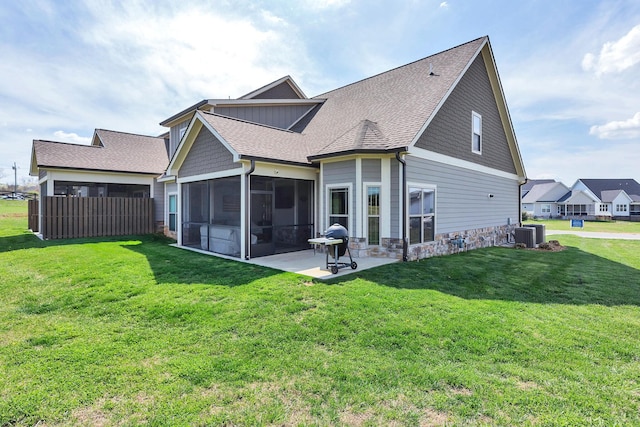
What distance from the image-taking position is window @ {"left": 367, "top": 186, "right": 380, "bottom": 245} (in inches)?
355

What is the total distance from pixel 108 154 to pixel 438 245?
17.1 metres

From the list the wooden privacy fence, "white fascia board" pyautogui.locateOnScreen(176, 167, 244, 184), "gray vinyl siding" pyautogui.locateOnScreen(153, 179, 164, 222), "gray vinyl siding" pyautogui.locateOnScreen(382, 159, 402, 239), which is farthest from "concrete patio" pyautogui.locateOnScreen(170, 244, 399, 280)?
"gray vinyl siding" pyautogui.locateOnScreen(153, 179, 164, 222)

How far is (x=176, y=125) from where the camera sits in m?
15.9

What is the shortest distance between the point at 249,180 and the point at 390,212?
4162 millimetres

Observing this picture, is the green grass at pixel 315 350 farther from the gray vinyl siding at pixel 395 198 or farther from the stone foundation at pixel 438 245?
the gray vinyl siding at pixel 395 198

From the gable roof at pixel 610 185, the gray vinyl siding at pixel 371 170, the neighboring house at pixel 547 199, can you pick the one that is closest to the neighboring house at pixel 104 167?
the gray vinyl siding at pixel 371 170

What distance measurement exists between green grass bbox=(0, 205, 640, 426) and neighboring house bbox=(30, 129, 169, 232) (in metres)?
9.55

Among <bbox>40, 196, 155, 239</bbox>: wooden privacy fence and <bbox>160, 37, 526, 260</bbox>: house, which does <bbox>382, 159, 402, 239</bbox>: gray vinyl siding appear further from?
<bbox>40, 196, 155, 239</bbox>: wooden privacy fence

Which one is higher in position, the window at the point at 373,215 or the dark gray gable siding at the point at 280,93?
the dark gray gable siding at the point at 280,93

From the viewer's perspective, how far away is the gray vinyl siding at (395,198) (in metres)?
8.76

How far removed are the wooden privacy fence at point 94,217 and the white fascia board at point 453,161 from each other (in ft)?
44.4

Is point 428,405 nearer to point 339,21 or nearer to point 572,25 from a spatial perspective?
point 339,21

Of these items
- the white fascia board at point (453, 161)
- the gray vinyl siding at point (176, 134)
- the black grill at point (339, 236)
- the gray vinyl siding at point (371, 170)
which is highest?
the gray vinyl siding at point (176, 134)

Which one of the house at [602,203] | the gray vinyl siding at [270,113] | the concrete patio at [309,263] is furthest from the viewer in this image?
the house at [602,203]
